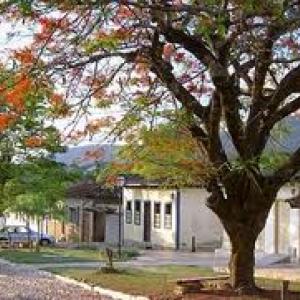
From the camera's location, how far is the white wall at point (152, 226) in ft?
151

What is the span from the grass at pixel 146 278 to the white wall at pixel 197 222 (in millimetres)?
13641

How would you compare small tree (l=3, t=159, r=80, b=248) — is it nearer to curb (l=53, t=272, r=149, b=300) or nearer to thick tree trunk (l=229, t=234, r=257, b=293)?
curb (l=53, t=272, r=149, b=300)

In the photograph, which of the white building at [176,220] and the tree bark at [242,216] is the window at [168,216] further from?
the tree bark at [242,216]

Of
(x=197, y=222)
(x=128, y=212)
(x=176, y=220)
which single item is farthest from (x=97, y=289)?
(x=128, y=212)

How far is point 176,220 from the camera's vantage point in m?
45.2

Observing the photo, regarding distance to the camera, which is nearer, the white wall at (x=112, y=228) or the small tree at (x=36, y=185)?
the small tree at (x=36, y=185)

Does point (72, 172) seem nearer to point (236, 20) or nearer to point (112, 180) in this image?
point (112, 180)

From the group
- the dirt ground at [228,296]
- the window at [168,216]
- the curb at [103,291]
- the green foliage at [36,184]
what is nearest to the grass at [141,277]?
the curb at [103,291]

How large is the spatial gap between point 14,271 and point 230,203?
530 inches

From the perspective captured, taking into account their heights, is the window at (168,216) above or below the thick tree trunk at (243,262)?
above

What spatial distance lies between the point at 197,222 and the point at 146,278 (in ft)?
65.6

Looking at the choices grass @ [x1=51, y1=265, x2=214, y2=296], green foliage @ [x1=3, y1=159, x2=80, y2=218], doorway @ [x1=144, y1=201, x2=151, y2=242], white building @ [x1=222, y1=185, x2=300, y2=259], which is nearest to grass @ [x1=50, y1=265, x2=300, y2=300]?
grass @ [x1=51, y1=265, x2=214, y2=296]

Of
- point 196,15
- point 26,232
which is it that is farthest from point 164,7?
point 26,232

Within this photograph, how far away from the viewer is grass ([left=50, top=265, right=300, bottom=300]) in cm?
2197
